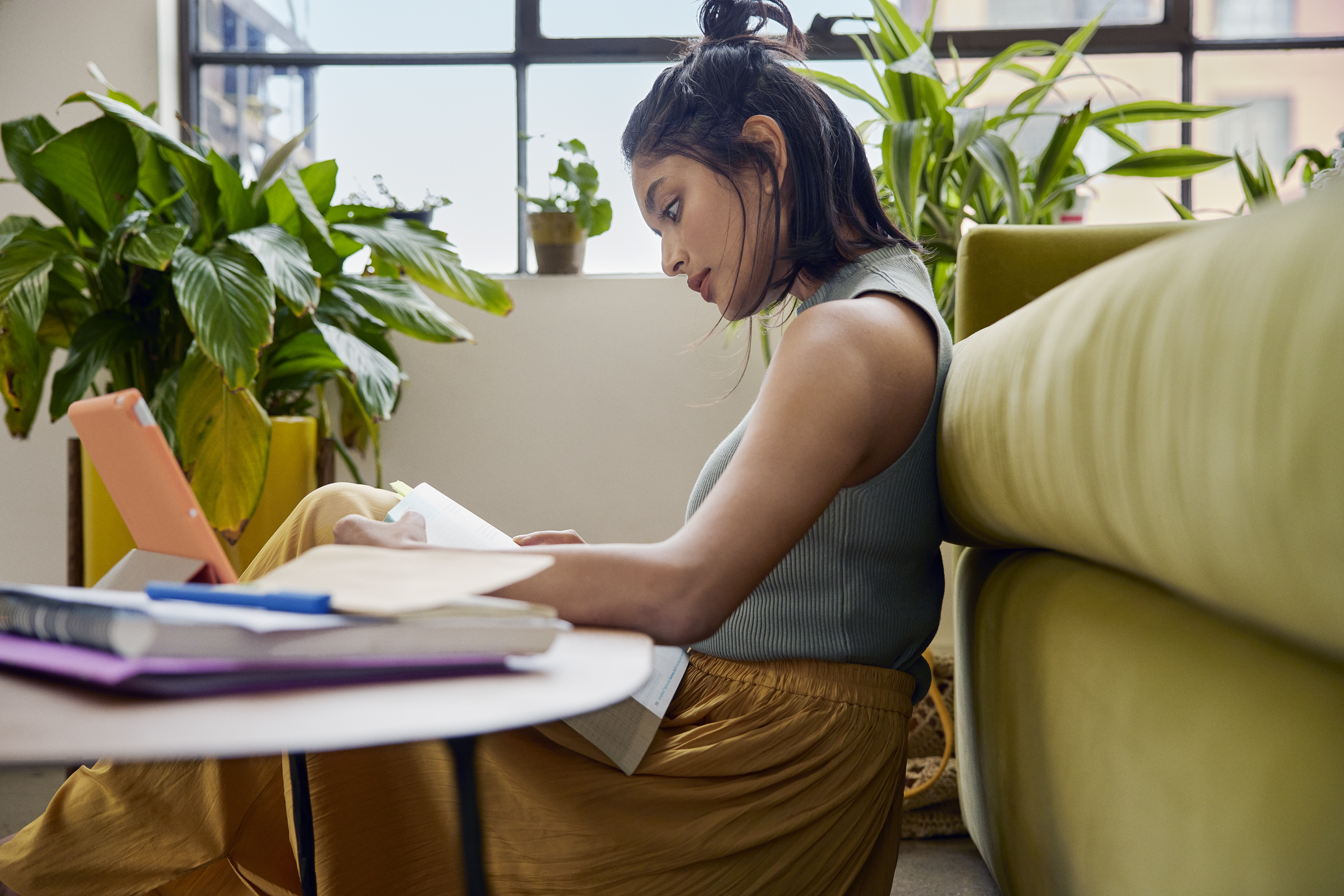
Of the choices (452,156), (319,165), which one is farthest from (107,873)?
(452,156)

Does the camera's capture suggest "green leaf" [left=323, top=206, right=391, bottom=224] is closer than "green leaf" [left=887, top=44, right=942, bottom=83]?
No

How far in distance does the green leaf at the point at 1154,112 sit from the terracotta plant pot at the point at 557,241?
1.19m

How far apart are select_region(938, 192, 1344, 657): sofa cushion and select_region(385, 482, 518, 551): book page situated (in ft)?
1.36

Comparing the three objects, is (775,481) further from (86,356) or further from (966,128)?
(86,356)

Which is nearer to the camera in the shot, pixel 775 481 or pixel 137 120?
pixel 775 481

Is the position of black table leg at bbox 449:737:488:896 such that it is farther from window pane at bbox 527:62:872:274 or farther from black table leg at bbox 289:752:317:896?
window pane at bbox 527:62:872:274

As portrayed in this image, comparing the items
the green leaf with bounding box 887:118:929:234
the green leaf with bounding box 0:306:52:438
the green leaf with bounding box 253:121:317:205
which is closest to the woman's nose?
the green leaf with bounding box 887:118:929:234

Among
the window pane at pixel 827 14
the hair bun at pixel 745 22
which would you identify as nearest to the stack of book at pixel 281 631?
the hair bun at pixel 745 22

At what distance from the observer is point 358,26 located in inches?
95.7

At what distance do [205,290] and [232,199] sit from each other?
13.2 inches

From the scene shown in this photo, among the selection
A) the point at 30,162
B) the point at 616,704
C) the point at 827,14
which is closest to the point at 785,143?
the point at 616,704

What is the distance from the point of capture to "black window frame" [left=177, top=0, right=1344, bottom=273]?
234cm

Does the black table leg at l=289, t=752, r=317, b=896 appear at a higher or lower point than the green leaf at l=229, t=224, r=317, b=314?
lower

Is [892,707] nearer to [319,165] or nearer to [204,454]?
[204,454]
